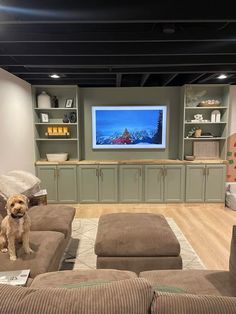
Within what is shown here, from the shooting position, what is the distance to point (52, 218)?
111 inches

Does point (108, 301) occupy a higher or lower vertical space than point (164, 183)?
higher

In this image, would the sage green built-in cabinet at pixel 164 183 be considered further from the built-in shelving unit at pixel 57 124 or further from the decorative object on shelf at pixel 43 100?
the decorative object on shelf at pixel 43 100

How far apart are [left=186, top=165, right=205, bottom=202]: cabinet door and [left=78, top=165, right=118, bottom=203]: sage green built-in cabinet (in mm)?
1385

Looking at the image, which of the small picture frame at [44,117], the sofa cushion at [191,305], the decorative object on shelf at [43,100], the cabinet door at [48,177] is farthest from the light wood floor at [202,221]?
the decorative object on shelf at [43,100]

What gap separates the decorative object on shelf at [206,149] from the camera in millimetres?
5094

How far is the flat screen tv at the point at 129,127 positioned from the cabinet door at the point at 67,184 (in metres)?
0.81

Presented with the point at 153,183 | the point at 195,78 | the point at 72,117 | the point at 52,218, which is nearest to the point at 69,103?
the point at 72,117

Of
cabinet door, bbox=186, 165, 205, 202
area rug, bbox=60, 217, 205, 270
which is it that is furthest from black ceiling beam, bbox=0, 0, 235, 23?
cabinet door, bbox=186, 165, 205, 202

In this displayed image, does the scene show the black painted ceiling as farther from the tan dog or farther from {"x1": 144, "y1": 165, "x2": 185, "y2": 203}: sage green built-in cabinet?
{"x1": 144, "y1": 165, "x2": 185, "y2": 203}: sage green built-in cabinet

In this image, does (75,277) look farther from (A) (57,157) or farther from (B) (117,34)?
(A) (57,157)

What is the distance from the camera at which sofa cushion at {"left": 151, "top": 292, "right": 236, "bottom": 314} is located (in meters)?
0.96

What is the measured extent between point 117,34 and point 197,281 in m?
2.20

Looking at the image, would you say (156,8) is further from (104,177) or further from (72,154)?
(72,154)

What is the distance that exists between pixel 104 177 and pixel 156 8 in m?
3.39
